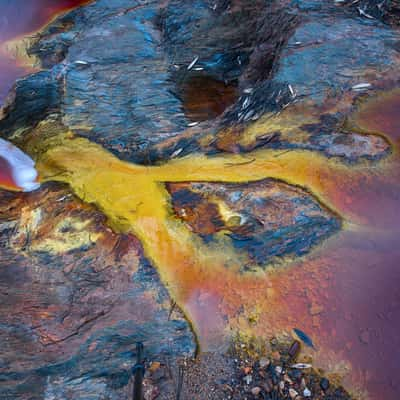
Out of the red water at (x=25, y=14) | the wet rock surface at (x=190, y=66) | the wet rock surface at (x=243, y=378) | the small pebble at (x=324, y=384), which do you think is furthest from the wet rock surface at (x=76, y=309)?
the red water at (x=25, y=14)

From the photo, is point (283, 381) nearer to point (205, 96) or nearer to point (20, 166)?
point (20, 166)

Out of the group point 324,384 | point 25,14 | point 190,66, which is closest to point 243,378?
point 324,384

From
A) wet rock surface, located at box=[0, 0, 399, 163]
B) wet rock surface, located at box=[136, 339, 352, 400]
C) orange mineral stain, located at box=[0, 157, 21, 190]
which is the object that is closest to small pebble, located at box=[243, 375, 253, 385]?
wet rock surface, located at box=[136, 339, 352, 400]

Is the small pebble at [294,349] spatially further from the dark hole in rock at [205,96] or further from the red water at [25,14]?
the red water at [25,14]

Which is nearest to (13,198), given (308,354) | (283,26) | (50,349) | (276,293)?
(50,349)

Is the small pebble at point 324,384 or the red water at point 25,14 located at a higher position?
the red water at point 25,14

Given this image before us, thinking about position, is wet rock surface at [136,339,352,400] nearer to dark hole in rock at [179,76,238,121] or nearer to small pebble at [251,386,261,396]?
small pebble at [251,386,261,396]
